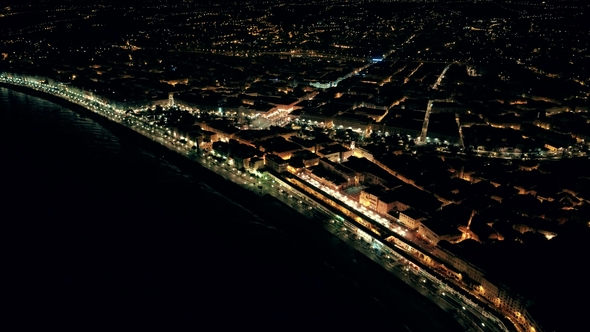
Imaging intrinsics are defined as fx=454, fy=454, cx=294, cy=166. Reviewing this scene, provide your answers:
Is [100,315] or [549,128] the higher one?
[549,128]

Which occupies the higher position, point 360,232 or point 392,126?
point 392,126

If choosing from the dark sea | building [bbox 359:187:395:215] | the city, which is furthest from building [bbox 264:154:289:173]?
building [bbox 359:187:395:215]

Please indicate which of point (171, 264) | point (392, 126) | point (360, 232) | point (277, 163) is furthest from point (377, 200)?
point (392, 126)

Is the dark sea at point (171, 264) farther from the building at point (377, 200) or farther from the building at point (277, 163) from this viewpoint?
the building at point (377, 200)

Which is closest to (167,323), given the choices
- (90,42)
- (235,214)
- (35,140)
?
(235,214)

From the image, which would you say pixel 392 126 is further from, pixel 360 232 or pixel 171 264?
pixel 171 264

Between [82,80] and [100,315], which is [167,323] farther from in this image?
[82,80]

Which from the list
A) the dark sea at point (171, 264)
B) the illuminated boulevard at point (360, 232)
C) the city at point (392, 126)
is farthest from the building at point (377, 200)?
the dark sea at point (171, 264)
